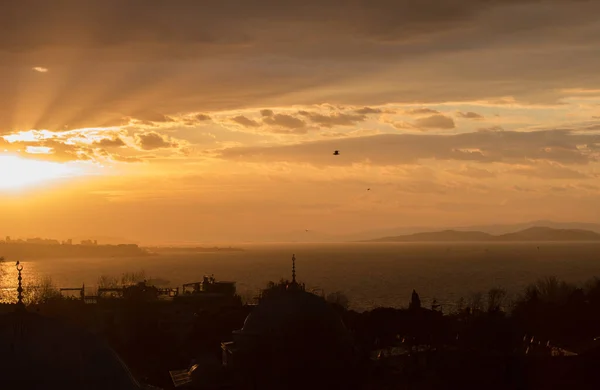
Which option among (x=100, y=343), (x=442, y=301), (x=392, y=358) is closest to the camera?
(x=100, y=343)

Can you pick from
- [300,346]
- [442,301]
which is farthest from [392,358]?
[442,301]

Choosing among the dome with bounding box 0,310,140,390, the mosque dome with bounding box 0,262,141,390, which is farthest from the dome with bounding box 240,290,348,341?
the mosque dome with bounding box 0,262,141,390

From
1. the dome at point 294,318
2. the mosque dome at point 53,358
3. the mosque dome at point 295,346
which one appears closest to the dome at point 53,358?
the mosque dome at point 53,358

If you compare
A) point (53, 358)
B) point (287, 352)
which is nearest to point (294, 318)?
point (287, 352)

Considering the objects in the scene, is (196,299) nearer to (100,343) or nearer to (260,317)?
(260,317)

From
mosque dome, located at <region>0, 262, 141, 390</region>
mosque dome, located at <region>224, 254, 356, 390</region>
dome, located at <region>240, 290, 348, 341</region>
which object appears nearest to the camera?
mosque dome, located at <region>0, 262, 141, 390</region>

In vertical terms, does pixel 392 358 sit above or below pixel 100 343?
below

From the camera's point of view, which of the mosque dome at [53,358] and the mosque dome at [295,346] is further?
the mosque dome at [295,346]

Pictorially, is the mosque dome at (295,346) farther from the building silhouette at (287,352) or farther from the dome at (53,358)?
the dome at (53,358)

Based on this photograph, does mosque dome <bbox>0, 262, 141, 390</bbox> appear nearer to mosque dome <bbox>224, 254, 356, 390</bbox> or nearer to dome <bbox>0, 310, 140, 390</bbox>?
dome <bbox>0, 310, 140, 390</bbox>
